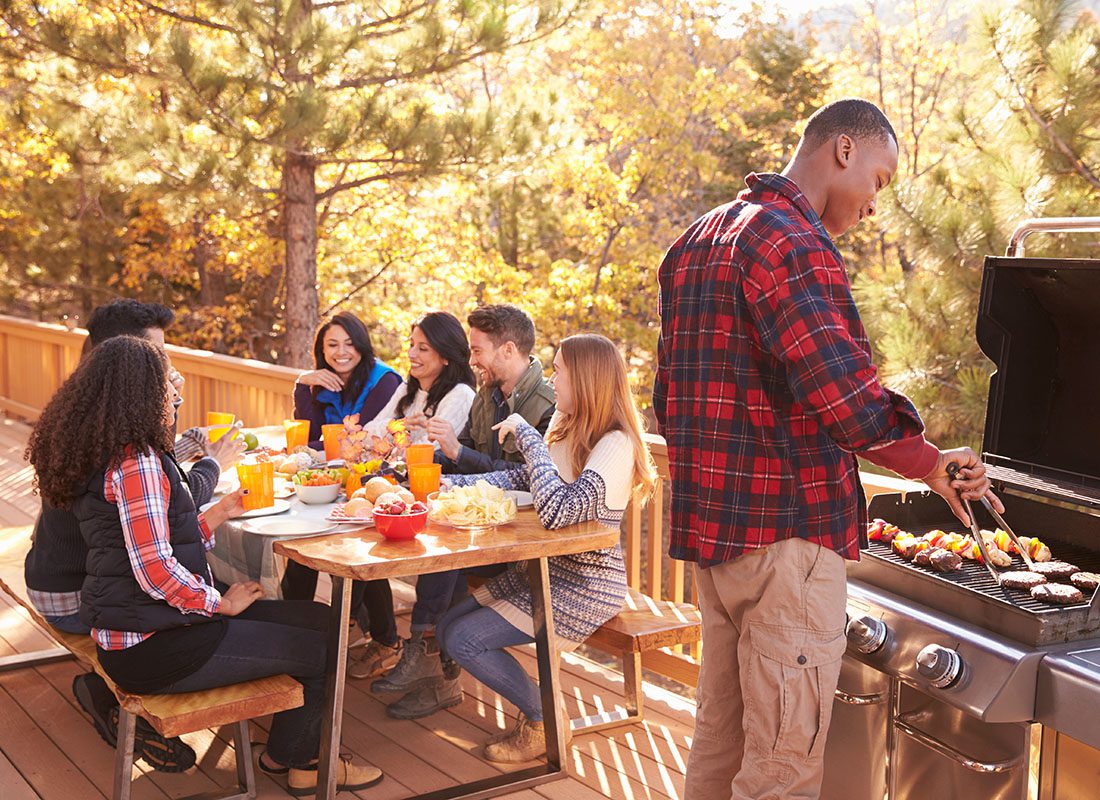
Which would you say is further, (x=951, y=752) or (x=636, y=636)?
(x=636, y=636)

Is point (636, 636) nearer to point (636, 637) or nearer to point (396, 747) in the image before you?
point (636, 637)

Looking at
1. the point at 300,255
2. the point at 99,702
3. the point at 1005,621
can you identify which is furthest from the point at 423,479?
the point at 300,255

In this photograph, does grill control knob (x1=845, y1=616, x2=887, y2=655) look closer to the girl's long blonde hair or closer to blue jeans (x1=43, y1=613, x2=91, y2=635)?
the girl's long blonde hair

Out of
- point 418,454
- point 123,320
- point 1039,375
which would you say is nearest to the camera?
point 1039,375

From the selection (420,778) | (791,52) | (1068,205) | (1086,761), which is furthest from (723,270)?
(791,52)

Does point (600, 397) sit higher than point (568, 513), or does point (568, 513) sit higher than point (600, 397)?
point (600, 397)

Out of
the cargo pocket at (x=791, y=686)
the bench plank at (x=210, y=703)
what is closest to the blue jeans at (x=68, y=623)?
the bench plank at (x=210, y=703)

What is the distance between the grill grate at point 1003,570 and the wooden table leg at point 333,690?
134cm

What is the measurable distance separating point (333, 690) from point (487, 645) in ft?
1.62

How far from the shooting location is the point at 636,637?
3182 mm

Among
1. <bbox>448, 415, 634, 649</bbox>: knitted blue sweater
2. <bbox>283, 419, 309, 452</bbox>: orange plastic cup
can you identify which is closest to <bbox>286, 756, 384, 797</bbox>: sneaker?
<bbox>448, 415, 634, 649</bbox>: knitted blue sweater

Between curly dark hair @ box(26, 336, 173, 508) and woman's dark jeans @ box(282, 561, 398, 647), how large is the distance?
1.36m

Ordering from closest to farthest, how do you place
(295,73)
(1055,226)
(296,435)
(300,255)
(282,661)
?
(1055,226), (282,661), (296,435), (295,73), (300,255)

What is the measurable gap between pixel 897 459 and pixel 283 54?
23.7 ft
